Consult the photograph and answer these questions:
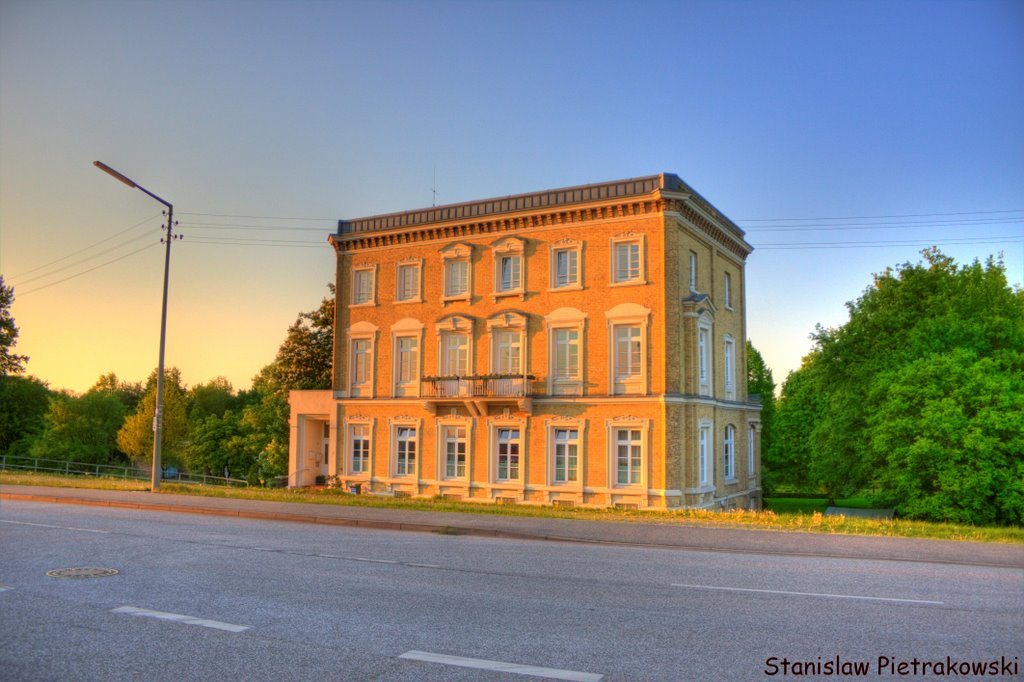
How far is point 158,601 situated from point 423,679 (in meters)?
5.01

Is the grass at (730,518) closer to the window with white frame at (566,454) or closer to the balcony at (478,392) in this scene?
the window with white frame at (566,454)

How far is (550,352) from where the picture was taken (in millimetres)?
30625

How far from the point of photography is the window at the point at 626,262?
29.4 meters

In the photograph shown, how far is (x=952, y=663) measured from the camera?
274 inches

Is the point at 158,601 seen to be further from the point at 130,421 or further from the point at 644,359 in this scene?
the point at 130,421

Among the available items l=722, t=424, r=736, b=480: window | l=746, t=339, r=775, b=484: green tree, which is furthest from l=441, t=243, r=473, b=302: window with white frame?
l=746, t=339, r=775, b=484: green tree

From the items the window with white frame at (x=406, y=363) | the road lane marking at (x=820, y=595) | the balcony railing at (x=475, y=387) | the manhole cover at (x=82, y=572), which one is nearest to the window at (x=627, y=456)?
the balcony railing at (x=475, y=387)

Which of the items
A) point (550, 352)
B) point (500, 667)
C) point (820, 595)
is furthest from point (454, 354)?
point (500, 667)

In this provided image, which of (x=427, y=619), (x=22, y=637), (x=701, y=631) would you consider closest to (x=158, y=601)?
(x=22, y=637)

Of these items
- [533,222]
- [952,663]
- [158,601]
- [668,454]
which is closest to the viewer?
[952,663]

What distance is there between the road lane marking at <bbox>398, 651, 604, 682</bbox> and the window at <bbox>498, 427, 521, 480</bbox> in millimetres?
23788

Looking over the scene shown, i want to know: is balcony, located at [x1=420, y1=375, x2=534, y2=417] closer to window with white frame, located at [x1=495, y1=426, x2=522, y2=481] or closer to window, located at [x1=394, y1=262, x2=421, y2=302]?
window with white frame, located at [x1=495, y1=426, x2=522, y2=481]

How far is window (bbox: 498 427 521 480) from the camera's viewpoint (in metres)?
31.0

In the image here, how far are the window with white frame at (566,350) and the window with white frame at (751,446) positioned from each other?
1081 centimetres
